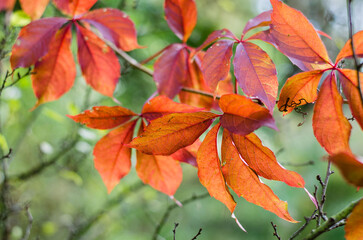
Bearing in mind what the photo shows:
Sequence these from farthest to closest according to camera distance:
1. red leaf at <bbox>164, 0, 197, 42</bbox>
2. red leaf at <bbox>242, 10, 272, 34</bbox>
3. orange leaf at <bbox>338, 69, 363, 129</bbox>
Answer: red leaf at <bbox>164, 0, 197, 42</bbox> < red leaf at <bbox>242, 10, 272, 34</bbox> < orange leaf at <bbox>338, 69, 363, 129</bbox>

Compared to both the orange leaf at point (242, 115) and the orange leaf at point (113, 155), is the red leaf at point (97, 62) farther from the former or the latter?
the orange leaf at point (242, 115)

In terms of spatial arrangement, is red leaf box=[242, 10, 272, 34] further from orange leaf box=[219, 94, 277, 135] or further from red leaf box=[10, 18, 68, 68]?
red leaf box=[10, 18, 68, 68]

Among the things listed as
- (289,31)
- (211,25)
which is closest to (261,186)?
(289,31)

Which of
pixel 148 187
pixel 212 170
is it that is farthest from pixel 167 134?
pixel 148 187

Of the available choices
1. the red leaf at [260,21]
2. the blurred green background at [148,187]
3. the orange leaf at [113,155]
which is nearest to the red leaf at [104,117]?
the orange leaf at [113,155]

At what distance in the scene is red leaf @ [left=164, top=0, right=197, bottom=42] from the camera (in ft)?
1.75

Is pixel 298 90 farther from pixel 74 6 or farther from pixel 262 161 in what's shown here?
pixel 74 6

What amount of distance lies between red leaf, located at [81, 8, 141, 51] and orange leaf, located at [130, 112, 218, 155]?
202 mm

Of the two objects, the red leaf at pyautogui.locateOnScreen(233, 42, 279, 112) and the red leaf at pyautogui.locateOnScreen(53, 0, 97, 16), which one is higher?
the red leaf at pyautogui.locateOnScreen(233, 42, 279, 112)

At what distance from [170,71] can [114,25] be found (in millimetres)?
121

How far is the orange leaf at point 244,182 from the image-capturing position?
342mm

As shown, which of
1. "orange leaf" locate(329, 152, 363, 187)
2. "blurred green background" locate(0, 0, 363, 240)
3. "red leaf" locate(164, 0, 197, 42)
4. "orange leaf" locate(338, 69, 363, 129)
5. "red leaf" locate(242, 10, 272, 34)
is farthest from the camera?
"blurred green background" locate(0, 0, 363, 240)

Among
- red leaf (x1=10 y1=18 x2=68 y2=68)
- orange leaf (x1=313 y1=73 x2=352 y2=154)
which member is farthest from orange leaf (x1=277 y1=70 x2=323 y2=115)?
red leaf (x1=10 y1=18 x2=68 y2=68)

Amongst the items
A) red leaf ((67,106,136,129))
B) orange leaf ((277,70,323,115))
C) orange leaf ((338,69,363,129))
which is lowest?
red leaf ((67,106,136,129))
